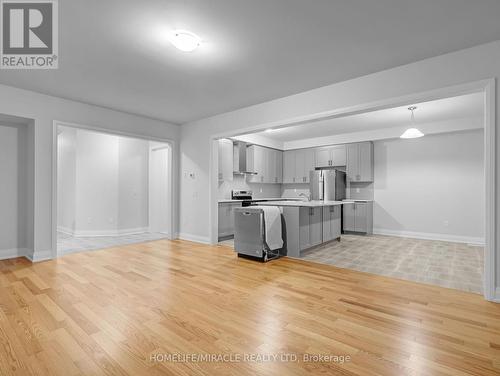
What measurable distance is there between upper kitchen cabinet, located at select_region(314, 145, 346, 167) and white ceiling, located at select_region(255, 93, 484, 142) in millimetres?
409

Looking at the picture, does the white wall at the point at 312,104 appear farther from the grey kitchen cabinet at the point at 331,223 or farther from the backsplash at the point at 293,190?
the backsplash at the point at 293,190

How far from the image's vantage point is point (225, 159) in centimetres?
643

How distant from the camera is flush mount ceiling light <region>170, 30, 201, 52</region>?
254 centimetres

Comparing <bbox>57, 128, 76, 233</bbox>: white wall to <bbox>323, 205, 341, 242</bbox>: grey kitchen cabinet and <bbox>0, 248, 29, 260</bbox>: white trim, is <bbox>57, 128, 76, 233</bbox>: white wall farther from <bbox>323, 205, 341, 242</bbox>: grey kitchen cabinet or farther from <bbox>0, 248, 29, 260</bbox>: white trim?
<bbox>323, 205, 341, 242</bbox>: grey kitchen cabinet

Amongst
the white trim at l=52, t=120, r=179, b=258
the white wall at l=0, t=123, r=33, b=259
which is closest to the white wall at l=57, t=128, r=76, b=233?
the white wall at l=0, t=123, r=33, b=259

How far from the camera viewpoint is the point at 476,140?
567 cm

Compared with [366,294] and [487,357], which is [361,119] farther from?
[487,357]

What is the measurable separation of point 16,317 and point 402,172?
24.2 feet

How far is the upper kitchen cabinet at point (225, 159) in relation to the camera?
6.30 meters

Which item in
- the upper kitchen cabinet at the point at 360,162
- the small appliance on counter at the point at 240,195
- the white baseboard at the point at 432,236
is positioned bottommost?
the white baseboard at the point at 432,236

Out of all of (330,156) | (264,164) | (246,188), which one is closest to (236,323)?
(246,188)

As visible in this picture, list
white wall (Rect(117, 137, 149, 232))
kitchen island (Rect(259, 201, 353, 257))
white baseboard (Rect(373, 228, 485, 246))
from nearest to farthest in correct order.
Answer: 1. kitchen island (Rect(259, 201, 353, 257))
2. white baseboard (Rect(373, 228, 485, 246))
3. white wall (Rect(117, 137, 149, 232))

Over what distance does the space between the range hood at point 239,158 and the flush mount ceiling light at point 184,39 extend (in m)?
4.20

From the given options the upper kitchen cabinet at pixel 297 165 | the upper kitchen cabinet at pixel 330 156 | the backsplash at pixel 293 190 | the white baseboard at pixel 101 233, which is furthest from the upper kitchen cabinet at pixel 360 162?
the white baseboard at pixel 101 233
